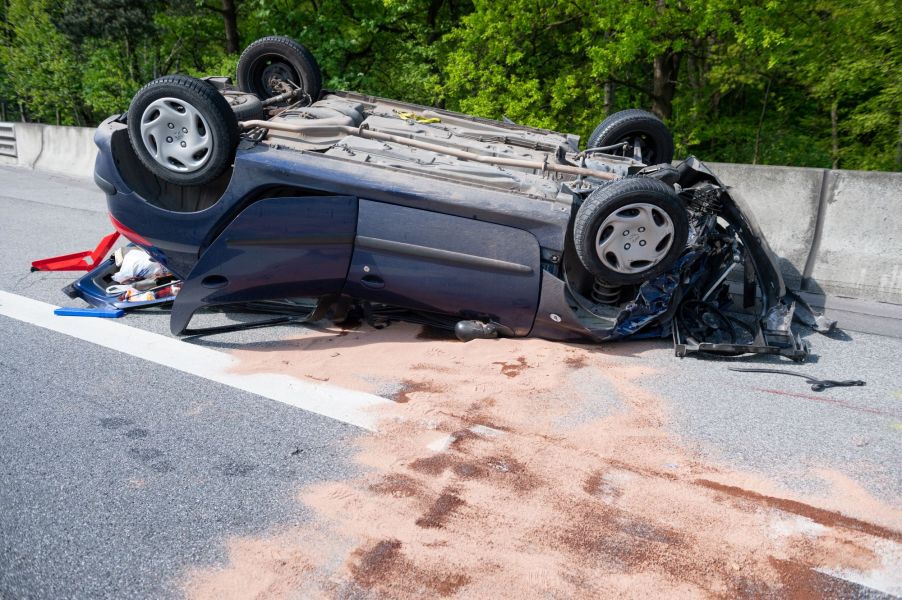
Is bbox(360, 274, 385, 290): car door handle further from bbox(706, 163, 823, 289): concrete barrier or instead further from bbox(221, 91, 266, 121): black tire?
bbox(706, 163, 823, 289): concrete barrier

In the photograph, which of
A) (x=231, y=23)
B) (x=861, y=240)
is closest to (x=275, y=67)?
(x=861, y=240)

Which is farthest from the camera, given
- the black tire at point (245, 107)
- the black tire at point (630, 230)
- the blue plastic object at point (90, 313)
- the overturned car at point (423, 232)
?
the black tire at point (245, 107)

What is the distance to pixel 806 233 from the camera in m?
5.61

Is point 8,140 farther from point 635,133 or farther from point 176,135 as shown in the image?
point 635,133

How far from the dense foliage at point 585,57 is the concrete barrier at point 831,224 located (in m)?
4.60

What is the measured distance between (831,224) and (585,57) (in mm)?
7548

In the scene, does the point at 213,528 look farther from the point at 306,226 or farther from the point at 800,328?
the point at 800,328

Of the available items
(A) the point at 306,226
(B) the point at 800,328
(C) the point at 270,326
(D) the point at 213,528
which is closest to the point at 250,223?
(A) the point at 306,226

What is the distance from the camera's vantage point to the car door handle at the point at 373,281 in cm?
421

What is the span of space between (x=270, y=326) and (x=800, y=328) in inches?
153

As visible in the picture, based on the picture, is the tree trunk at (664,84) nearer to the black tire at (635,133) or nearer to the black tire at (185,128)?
the black tire at (635,133)

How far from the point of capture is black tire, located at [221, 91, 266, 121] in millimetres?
4969

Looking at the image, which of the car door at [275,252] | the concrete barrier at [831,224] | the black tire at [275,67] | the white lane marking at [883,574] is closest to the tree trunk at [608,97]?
the concrete barrier at [831,224]

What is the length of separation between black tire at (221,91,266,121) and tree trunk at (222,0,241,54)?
502 inches
